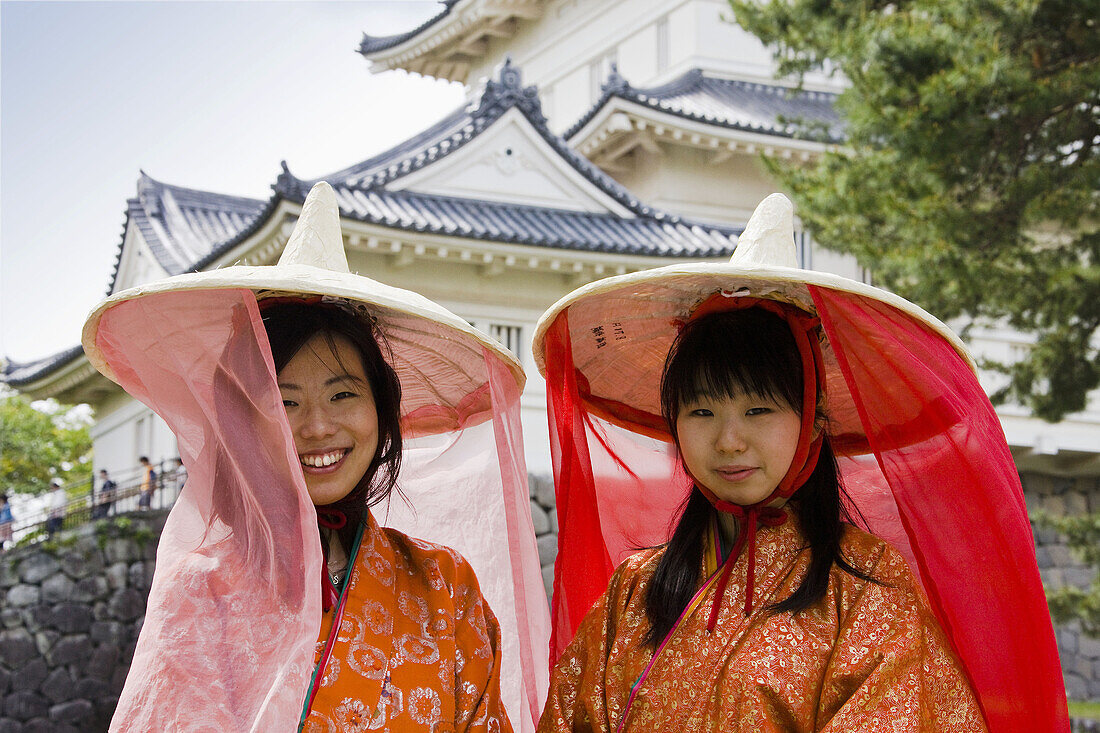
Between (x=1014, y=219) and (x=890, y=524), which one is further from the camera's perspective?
(x=1014, y=219)

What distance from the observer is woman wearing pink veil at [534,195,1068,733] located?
2020 millimetres

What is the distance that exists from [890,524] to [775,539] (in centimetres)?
53

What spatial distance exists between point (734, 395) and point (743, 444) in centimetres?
11

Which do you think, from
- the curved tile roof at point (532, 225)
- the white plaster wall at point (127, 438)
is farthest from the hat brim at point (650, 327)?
the white plaster wall at point (127, 438)

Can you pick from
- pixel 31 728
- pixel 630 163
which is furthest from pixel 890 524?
pixel 630 163

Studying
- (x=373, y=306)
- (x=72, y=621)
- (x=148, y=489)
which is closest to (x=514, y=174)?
(x=148, y=489)

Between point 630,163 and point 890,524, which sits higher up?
point 630,163

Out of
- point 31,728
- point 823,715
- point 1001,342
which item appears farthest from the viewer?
point 1001,342

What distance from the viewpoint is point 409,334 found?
8.71 feet

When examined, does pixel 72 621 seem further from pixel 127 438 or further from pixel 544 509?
pixel 544 509

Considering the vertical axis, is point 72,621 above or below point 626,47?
below

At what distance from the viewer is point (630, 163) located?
16.1 meters

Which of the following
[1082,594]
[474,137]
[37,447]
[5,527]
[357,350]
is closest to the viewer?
[357,350]

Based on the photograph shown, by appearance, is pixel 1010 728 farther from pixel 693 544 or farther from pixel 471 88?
pixel 471 88
